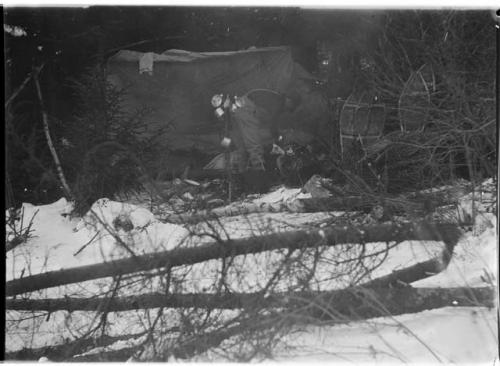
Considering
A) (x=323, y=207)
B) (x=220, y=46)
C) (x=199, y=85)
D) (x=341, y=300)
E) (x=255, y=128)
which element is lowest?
(x=341, y=300)

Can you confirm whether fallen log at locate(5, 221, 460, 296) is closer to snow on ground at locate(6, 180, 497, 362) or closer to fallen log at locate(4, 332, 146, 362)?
snow on ground at locate(6, 180, 497, 362)

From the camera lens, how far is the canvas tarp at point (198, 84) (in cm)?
510

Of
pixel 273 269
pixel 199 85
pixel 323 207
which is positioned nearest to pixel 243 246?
pixel 273 269

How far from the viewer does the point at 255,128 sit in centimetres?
515

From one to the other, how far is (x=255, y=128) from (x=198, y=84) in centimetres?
87

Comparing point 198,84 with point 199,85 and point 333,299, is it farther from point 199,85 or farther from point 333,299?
point 333,299

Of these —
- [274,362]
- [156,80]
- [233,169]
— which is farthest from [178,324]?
A: [156,80]

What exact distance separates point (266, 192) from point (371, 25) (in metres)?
1.91

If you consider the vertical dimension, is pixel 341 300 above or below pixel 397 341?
above

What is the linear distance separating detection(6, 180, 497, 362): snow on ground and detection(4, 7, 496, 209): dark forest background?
536mm

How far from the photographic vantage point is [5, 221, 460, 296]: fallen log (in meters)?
4.09

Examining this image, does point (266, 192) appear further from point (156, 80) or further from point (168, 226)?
point (156, 80)

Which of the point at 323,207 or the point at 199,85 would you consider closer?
the point at 323,207

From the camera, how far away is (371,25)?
458 cm
